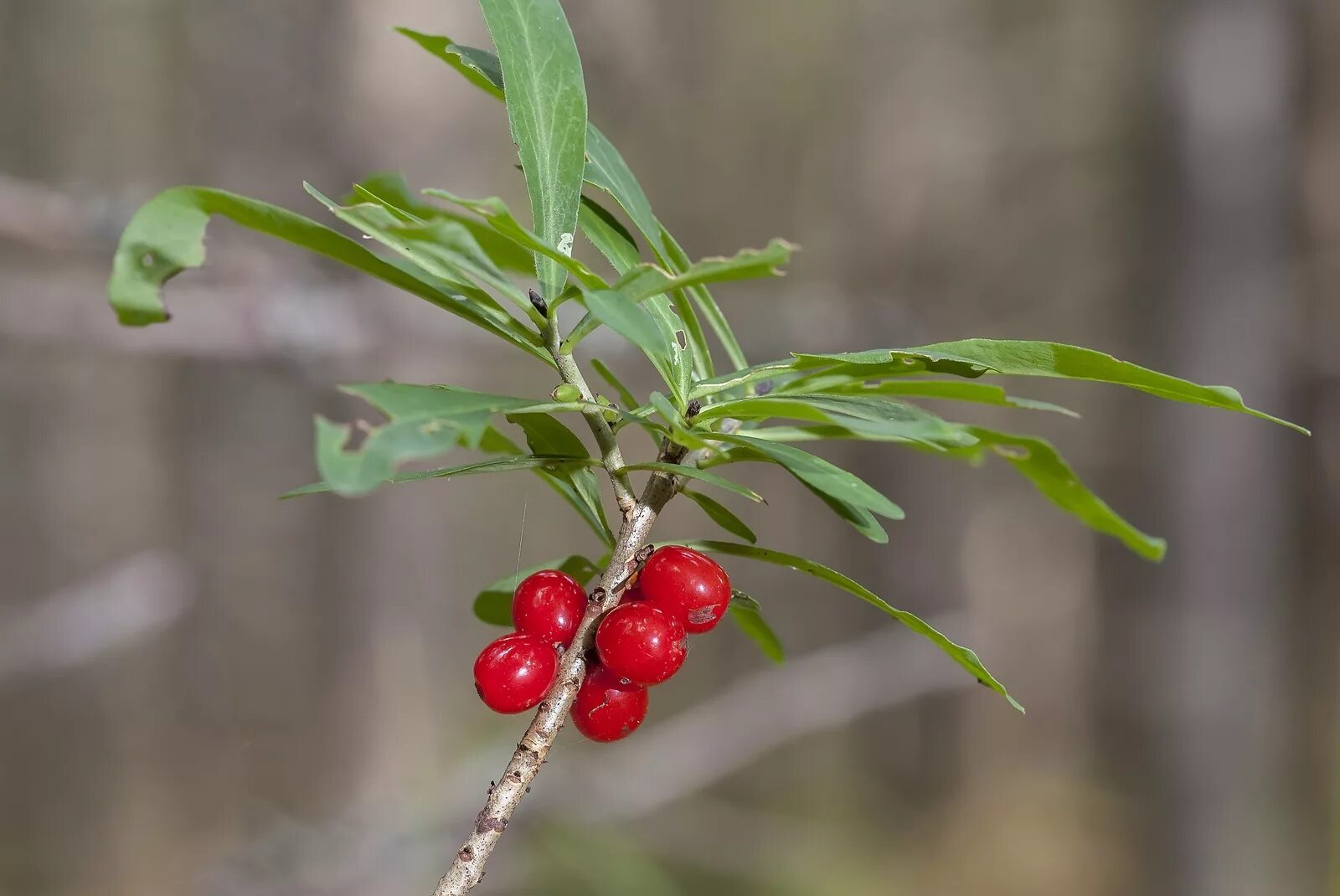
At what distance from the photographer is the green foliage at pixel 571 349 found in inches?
13.2

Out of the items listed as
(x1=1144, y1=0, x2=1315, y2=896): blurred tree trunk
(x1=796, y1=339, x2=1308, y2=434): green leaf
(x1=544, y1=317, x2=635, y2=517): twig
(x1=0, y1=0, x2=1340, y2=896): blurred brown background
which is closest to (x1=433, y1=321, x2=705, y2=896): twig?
(x1=544, y1=317, x2=635, y2=517): twig

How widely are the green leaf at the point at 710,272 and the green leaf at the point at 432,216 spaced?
0.21ft

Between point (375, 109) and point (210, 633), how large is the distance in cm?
155

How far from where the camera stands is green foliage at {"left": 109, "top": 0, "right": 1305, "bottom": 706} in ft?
1.10

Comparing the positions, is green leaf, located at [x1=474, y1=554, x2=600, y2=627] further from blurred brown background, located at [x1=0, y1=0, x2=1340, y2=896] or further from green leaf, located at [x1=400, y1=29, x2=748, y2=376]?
blurred brown background, located at [x1=0, y1=0, x2=1340, y2=896]

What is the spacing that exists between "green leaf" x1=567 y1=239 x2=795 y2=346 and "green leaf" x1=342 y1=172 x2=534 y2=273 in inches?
2.6

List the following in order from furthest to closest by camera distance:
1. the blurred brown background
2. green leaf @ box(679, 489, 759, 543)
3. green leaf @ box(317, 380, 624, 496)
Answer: the blurred brown background → green leaf @ box(679, 489, 759, 543) → green leaf @ box(317, 380, 624, 496)

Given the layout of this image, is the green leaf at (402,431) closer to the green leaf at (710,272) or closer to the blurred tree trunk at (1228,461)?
the green leaf at (710,272)

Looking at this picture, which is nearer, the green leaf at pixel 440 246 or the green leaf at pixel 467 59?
the green leaf at pixel 440 246

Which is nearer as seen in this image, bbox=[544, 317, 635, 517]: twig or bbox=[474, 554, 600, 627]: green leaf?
bbox=[544, 317, 635, 517]: twig

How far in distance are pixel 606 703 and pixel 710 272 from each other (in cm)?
26

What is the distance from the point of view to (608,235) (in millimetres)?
502

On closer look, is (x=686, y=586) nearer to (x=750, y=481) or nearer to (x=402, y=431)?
(x=402, y=431)

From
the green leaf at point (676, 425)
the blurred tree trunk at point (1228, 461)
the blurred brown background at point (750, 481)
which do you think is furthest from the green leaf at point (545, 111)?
the blurred tree trunk at point (1228, 461)
